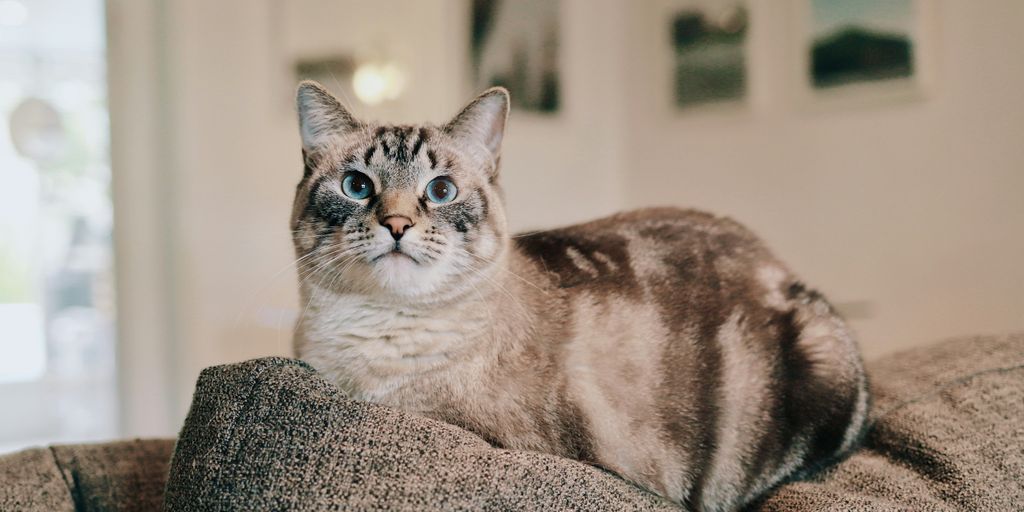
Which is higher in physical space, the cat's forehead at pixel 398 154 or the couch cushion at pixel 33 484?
the cat's forehead at pixel 398 154

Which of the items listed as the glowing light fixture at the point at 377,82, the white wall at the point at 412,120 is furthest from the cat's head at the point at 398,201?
the glowing light fixture at the point at 377,82

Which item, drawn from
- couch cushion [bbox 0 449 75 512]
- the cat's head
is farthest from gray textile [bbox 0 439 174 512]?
the cat's head

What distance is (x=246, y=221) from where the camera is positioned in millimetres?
2818

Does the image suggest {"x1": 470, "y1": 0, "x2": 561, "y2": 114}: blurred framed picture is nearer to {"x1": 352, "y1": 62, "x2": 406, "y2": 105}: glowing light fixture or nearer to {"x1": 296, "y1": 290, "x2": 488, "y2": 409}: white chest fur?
{"x1": 352, "y1": 62, "x2": 406, "y2": 105}: glowing light fixture

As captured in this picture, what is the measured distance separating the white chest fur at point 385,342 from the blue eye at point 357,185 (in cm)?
16

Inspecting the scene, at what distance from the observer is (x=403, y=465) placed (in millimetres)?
920

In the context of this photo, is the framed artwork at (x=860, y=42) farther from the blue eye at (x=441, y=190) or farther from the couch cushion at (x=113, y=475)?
the couch cushion at (x=113, y=475)

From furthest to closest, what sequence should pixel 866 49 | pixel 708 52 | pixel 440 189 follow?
pixel 708 52, pixel 866 49, pixel 440 189

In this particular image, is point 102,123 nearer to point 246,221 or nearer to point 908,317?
point 246,221

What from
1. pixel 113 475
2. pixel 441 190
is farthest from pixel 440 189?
pixel 113 475

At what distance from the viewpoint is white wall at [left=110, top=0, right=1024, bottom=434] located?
2.54 metres

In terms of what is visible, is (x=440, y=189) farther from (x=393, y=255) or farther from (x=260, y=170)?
(x=260, y=170)

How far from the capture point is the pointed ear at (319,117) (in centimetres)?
127

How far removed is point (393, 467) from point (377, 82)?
2.35 meters
